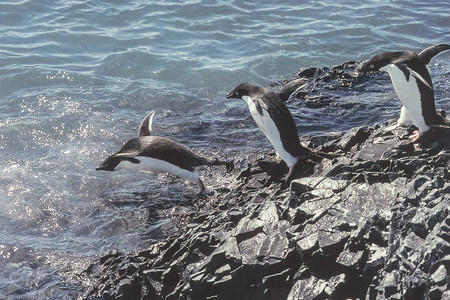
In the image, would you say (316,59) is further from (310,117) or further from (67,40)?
(67,40)

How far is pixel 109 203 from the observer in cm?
716

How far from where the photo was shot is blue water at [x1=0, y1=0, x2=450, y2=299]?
6.63 meters

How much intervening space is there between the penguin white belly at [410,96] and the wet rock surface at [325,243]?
0.20 m

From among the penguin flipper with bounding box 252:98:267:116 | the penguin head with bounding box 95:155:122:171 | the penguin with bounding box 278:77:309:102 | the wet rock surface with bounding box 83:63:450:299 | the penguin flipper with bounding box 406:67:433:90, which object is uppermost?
the penguin flipper with bounding box 406:67:433:90

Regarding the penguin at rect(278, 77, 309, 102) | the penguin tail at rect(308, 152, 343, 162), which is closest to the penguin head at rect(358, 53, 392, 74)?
the penguin at rect(278, 77, 309, 102)

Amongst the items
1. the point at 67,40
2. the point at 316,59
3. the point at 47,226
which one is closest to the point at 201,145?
the point at 47,226

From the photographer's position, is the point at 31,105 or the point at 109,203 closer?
the point at 109,203

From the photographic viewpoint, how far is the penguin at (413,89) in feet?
21.1

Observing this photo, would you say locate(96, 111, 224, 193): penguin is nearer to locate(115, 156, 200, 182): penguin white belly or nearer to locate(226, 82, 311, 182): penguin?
locate(115, 156, 200, 182): penguin white belly

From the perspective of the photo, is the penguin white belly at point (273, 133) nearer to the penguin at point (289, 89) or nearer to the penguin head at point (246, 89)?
the penguin head at point (246, 89)

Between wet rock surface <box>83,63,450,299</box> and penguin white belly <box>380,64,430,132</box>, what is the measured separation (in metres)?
0.20

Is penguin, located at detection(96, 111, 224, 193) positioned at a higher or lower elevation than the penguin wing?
lower

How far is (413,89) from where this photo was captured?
654 cm

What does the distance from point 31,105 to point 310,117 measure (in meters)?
4.30
